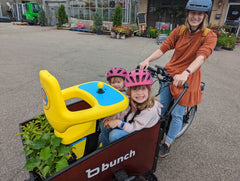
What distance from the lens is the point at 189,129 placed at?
2924mm

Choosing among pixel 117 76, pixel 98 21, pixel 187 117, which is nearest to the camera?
pixel 117 76

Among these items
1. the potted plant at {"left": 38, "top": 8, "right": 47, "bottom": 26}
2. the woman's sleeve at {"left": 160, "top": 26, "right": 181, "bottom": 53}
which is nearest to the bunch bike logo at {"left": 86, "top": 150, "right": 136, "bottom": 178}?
the woman's sleeve at {"left": 160, "top": 26, "right": 181, "bottom": 53}

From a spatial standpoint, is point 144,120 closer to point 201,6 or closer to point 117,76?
point 117,76

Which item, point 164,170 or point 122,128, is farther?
point 164,170

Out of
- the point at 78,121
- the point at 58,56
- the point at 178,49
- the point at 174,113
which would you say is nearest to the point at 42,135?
the point at 78,121

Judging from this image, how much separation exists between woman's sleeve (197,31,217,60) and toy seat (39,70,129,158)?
90 centimetres

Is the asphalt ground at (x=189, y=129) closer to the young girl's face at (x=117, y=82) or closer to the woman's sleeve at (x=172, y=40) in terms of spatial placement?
the young girl's face at (x=117, y=82)

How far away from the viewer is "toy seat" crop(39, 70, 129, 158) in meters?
1.20

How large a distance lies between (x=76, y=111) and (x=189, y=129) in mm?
2301

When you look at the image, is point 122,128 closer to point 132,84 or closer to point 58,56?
point 132,84

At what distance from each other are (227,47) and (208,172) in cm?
927

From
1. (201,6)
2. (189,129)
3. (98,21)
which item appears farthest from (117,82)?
(98,21)

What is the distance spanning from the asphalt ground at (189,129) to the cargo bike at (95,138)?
2.54ft

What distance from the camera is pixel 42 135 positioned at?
144 centimetres
